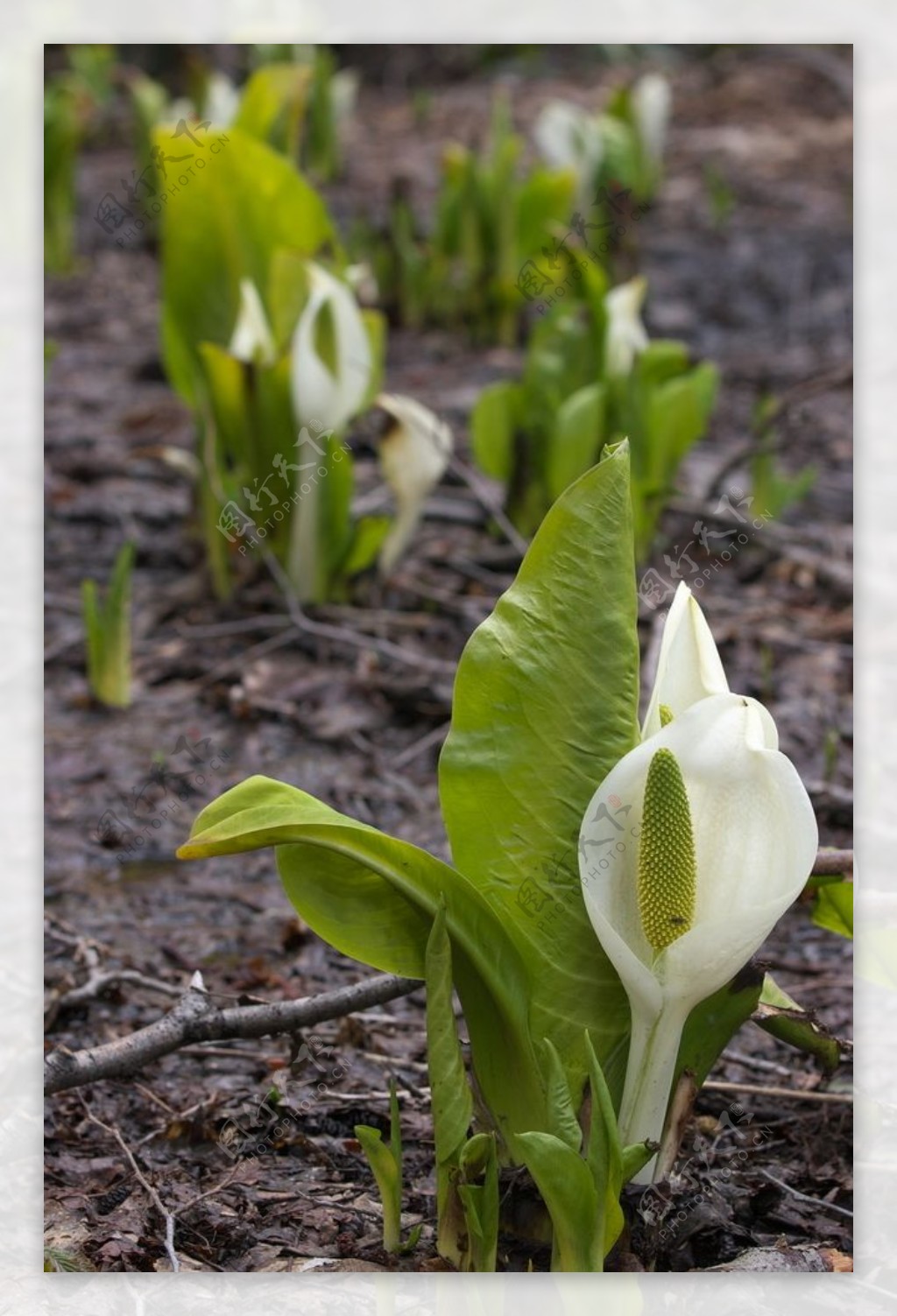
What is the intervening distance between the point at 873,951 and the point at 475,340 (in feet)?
6.64

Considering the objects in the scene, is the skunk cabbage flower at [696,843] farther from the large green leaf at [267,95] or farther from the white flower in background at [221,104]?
the white flower in background at [221,104]

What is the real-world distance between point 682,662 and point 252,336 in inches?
44.2

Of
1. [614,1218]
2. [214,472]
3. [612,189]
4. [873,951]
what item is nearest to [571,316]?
[214,472]

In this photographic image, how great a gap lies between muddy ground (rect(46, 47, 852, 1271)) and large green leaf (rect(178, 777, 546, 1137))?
14 cm

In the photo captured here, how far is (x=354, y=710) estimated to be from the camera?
2.01 meters

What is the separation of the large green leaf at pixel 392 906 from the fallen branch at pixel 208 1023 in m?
0.18

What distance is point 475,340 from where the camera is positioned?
3.04 metres

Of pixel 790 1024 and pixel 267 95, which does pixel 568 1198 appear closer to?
pixel 790 1024

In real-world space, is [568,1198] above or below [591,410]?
below

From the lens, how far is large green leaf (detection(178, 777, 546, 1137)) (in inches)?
37.8

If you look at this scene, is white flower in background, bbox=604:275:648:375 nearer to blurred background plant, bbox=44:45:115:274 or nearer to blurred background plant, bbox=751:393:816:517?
blurred background plant, bbox=751:393:816:517

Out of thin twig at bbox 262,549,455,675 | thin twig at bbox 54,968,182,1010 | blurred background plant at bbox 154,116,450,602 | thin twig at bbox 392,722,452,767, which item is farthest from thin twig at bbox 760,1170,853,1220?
blurred background plant at bbox 154,116,450,602

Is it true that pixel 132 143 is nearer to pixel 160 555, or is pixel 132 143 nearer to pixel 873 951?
pixel 160 555

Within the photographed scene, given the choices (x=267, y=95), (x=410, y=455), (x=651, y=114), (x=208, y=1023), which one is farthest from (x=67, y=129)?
(x=208, y=1023)
